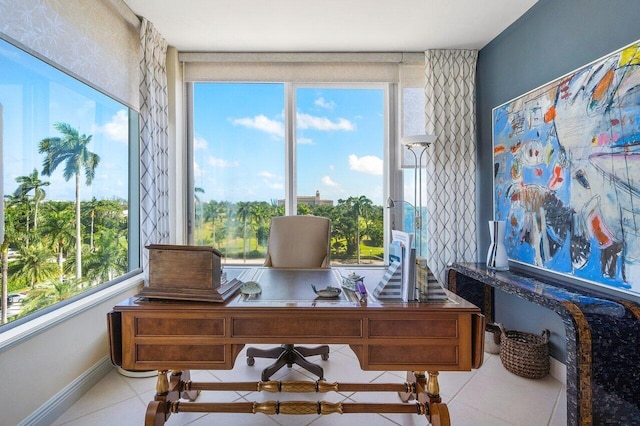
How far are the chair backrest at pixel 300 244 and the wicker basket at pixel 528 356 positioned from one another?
58.3 inches

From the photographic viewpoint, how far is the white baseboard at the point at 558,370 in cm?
221

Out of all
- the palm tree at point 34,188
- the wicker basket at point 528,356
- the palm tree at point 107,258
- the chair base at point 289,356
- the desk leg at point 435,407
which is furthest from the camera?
the palm tree at point 107,258

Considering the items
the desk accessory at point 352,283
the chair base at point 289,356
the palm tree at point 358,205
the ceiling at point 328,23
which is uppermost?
the ceiling at point 328,23

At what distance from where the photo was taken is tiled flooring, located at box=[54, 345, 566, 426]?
1.79 meters

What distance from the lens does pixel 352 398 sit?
1978 mm

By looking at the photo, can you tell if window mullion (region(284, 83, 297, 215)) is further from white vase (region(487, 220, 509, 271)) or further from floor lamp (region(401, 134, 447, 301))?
white vase (region(487, 220, 509, 271))

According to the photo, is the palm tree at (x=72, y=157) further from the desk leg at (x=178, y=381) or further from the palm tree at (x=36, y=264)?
the desk leg at (x=178, y=381)

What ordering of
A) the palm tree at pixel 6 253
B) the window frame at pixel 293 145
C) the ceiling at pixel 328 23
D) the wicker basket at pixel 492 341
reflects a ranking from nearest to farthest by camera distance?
the palm tree at pixel 6 253 → the ceiling at pixel 328 23 → the wicker basket at pixel 492 341 → the window frame at pixel 293 145

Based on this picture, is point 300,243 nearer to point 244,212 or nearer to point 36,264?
point 244,212

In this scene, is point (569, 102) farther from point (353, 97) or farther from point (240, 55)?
point (240, 55)

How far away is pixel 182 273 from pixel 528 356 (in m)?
2.35

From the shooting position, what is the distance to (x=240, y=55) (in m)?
3.24

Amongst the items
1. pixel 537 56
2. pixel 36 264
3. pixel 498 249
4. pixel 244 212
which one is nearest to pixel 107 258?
pixel 36 264

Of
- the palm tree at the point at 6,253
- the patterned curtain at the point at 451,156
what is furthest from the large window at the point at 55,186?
the patterned curtain at the point at 451,156
